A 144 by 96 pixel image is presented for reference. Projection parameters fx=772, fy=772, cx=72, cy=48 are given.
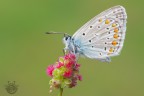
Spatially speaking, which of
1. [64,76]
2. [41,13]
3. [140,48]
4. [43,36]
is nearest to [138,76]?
[140,48]

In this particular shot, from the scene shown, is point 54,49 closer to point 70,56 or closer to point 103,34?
point 103,34

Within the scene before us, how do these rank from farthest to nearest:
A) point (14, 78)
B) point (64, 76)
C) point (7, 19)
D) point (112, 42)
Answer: point (7, 19) < point (14, 78) < point (112, 42) < point (64, 76)

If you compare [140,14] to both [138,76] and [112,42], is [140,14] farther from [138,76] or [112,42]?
[112,42]
